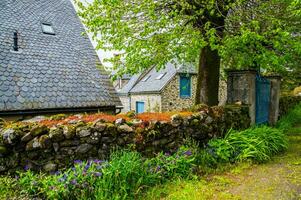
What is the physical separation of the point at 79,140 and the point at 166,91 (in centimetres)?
1853

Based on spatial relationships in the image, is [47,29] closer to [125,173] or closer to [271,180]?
[125,173]

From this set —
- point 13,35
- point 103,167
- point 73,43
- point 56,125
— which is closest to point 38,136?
point 56,125

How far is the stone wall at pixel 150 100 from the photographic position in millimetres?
22828

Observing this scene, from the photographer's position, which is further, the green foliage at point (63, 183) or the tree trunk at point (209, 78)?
the tree trunk at point (209, 78)

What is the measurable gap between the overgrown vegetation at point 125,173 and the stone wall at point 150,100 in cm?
1562

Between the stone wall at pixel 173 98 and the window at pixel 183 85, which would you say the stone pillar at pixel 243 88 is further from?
the window at pixel 183 85

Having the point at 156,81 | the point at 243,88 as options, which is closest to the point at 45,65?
the point at 243,88

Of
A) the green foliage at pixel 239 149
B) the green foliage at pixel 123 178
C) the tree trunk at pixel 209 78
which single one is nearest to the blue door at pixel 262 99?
the tree trunk at pixel 209 78

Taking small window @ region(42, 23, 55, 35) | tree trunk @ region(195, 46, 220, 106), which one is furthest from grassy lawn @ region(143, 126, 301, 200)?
small window @ region(42, 23, 55, 35)

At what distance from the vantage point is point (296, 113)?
44.2 ft

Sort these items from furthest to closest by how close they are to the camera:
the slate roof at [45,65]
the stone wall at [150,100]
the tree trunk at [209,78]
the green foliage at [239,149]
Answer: the stone wall at [150,100] < the tree trunk at [209,78] < the slate roof at [45,65] < the green foliage at [239,149]

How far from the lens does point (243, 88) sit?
27.2 ft

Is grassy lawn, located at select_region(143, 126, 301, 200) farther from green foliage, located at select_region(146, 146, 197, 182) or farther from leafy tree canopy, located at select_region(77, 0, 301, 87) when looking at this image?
leafy tree canopy, located at select_region(77, 0, 301, 87)

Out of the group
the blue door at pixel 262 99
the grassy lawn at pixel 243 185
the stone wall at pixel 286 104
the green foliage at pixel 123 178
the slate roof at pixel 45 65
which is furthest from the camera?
the stone wall at pixel 286 104
